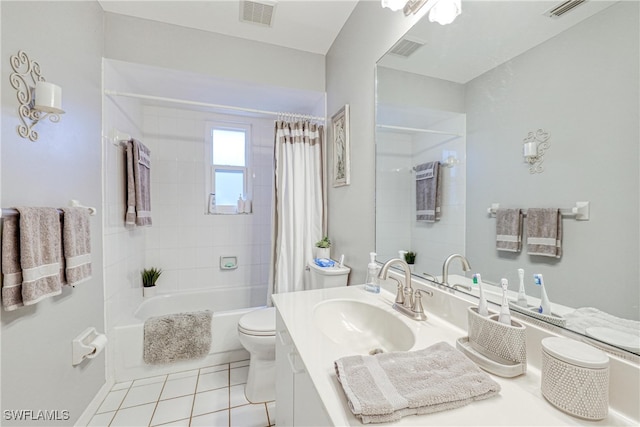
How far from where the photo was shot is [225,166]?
2902 millimetres

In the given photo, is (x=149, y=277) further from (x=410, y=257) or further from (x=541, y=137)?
(x=541, y=137)

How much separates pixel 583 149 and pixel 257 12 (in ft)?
6.60

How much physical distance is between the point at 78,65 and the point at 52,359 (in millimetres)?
1574

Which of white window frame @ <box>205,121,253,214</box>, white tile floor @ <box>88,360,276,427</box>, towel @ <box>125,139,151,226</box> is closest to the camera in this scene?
white tile floor @ <box>88,360,276,427</box>

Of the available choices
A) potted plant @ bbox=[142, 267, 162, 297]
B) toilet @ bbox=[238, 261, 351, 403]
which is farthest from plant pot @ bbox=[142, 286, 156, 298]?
toilet @ bbox=[238, 261, 351, 403]

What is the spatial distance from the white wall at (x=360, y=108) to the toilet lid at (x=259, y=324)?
24.5 inches

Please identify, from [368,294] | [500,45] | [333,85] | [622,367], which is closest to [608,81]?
[500,45]

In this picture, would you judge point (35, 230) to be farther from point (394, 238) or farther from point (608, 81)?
point (608, 81)

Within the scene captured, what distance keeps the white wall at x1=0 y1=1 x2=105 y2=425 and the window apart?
3.89 ft

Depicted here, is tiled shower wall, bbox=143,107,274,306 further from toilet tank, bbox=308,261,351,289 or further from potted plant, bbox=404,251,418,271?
potted plant, bbox=404,251,418,271

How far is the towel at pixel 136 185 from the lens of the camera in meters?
2.04

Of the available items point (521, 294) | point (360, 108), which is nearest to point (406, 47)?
point (360, 108)

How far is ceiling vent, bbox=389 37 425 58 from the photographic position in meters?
1.27

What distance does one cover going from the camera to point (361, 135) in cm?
171
